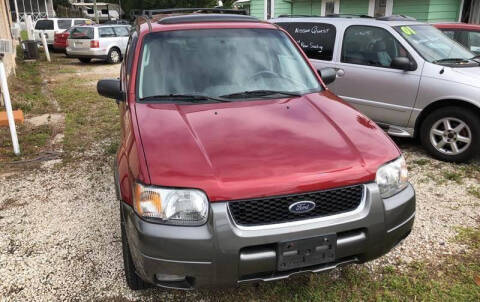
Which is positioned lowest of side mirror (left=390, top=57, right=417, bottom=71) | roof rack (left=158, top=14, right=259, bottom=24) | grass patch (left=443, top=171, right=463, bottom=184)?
grass patch (left=443, top=171, right=463, bottom=184)

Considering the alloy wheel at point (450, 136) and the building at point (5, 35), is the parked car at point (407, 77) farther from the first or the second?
the building at point (5, 35)

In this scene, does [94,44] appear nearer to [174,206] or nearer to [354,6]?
[354,6]

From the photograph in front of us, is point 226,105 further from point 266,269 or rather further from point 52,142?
point 52,142

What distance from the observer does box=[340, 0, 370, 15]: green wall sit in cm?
1418

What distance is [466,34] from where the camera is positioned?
273 inches

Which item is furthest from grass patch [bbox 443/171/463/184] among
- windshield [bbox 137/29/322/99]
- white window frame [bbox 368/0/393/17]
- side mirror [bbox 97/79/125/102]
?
white window frame [bbox 368/0/393/17]

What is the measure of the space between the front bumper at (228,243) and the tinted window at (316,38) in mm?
4004

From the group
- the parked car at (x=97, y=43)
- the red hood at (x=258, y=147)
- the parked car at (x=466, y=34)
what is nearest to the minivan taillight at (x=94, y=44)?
the parked car at (x=97, y=43)

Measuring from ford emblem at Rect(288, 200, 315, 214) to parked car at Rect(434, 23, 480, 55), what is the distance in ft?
20.0

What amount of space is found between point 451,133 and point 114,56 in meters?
14.5

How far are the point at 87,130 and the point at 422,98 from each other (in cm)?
510

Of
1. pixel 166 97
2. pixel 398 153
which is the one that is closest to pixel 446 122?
pixel 398 153

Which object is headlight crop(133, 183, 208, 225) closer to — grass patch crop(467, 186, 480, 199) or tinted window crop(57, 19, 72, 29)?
grass patch crop(467, 186, 480, 199)

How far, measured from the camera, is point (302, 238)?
2.18 meters
